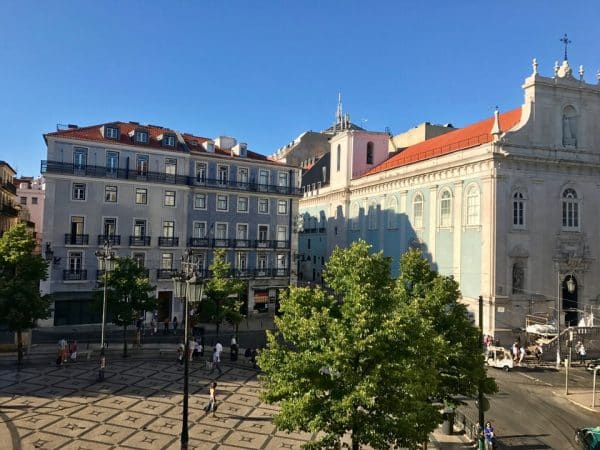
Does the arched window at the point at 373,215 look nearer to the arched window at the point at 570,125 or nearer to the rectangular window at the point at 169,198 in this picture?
the arched window at the point at 570,125

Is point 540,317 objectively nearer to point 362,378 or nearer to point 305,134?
point 362,378

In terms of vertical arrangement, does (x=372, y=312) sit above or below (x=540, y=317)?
above

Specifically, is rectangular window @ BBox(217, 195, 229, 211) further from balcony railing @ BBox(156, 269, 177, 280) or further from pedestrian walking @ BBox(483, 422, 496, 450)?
pedestrian walking @ BBox(483, 422, 496, 450)

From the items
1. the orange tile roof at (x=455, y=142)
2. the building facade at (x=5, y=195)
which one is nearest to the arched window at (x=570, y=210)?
the orange tile roof at (x=455, y=142)

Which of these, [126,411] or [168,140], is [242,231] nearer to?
[168,140]

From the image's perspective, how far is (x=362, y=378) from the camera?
42.0ft

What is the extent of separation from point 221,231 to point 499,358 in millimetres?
25485

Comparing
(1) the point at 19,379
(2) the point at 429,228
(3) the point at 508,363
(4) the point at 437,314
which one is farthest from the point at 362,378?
(2) the point at 429,228

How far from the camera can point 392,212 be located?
168 feet

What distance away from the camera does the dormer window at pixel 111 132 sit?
134ft

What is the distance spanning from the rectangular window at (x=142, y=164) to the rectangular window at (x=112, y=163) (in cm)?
160

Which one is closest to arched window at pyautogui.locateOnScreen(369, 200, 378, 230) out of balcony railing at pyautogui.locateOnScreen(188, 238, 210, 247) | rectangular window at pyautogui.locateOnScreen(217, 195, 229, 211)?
rectangular window at pyautogui.locateOnScreen(217, 195, 229, 211)

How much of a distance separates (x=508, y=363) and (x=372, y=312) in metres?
21.7

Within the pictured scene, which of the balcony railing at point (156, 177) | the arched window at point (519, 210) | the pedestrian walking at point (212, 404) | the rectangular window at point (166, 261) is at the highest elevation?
the balcony railing at point (156, 177)
